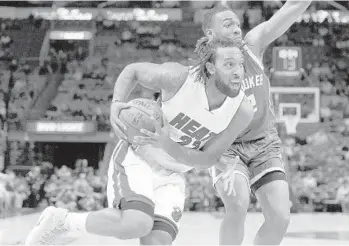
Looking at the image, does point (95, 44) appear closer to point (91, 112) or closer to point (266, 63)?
point (91, 112)

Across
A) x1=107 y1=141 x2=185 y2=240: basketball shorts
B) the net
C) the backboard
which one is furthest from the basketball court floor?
the backboard

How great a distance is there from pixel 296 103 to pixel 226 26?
31.0 ft

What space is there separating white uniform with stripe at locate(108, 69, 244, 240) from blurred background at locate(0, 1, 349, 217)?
379 inches

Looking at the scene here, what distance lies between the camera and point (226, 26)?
3.42 metres

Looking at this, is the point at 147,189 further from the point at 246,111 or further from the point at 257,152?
the point at 257,152

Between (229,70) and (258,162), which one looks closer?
(229,70)

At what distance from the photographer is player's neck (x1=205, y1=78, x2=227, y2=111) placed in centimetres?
Answer: 308

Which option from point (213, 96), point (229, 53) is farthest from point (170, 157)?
point (229, 53)

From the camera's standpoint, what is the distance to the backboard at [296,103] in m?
12.6

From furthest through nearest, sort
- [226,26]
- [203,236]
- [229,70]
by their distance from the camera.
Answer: [203,236] → [226,26] → [229,70]

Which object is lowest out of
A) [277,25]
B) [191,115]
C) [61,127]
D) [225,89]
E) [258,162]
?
[61,127]

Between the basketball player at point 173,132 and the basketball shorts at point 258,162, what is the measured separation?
553 mm

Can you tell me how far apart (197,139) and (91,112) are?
13.3m

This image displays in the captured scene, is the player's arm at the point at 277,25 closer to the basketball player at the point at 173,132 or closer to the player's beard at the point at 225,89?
the basketball player at the point at 173,132
